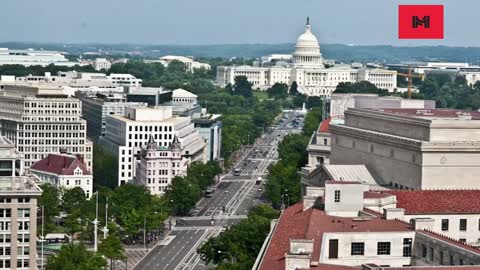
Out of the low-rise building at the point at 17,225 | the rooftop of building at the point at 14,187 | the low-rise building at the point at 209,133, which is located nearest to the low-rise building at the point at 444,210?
the rooftop of building at the point at 14,187

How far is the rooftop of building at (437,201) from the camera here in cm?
7031

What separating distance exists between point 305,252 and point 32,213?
33156mm

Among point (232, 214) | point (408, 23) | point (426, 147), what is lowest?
point (232, 214)

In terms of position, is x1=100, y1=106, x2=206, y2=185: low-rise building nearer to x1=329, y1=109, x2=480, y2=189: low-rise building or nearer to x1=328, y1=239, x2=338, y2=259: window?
x1=329, y1=109, x2=480, y2=189: low-rise building

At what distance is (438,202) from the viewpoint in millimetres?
71812

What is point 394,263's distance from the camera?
2202 inches

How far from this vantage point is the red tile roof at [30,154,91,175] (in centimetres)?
13038

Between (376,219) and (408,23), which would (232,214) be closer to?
(408,23)

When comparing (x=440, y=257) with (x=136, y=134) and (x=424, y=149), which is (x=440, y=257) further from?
(x=136, y=134)

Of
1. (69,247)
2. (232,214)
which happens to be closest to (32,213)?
(69,247)

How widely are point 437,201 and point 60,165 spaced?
2571 inches

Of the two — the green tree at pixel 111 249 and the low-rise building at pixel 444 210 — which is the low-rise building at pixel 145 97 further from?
the low-rise building at pixel 444 210

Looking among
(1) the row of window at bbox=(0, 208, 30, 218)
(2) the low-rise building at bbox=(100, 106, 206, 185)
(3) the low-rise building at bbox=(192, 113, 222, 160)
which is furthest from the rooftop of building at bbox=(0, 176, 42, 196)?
(3) the low-rise building at bbox=(192, 113, 222, 160)

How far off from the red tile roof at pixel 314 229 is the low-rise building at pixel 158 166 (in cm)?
7073
